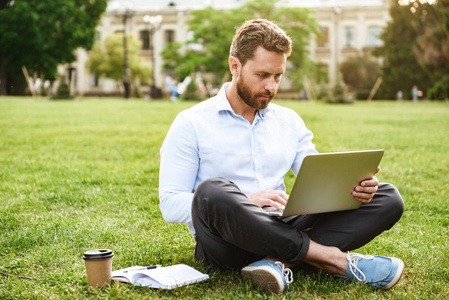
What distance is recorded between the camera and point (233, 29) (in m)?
41.3

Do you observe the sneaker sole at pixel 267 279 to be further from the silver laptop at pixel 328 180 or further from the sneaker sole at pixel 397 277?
the sneaker sole at pixel 397 277

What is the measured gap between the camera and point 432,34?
93.2 feet

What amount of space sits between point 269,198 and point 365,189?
513mm

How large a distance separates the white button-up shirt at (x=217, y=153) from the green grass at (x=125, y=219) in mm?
502

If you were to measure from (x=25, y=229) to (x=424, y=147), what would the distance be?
22.6 ft

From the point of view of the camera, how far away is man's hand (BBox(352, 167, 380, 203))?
9.75 feet

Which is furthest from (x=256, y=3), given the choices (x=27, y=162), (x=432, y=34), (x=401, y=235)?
(x=401, y=235)

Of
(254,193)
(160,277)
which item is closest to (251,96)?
(254,193)

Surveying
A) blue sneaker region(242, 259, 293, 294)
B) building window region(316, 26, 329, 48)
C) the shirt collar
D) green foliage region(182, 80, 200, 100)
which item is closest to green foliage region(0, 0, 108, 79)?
green foliage region(182, 80, 200, 100)

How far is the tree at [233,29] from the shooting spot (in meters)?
40.2

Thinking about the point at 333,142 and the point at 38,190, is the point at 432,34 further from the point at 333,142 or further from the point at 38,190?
the point at 38,190

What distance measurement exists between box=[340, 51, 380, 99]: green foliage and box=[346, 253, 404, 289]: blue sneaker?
40.7 meters

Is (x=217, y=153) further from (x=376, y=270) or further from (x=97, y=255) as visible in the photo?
(x=376, y=270)

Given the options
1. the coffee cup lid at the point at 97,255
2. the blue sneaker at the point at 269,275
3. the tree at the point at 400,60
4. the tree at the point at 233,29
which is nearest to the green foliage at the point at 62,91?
the tree at the point at 233,29
